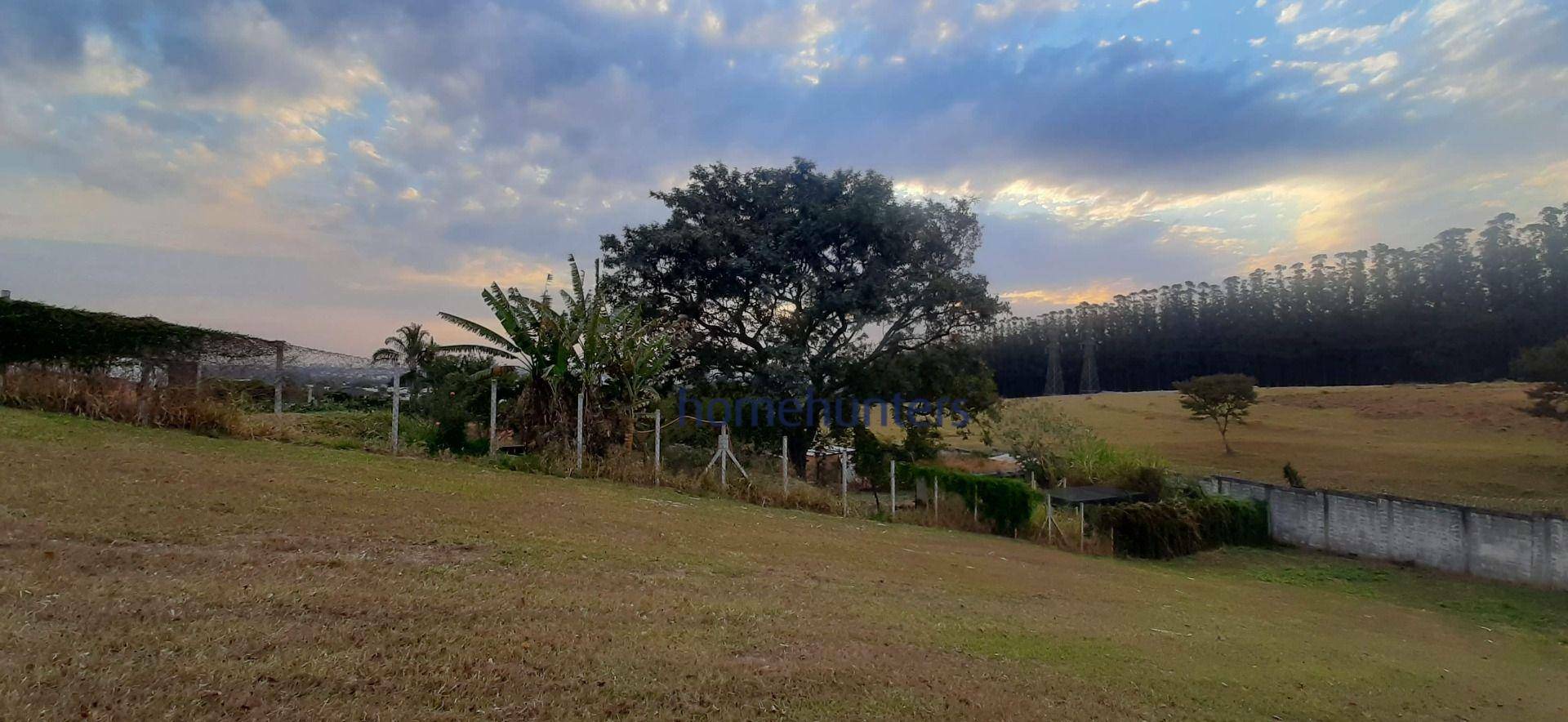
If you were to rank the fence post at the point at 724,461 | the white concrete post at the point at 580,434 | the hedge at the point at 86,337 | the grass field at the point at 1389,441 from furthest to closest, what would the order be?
the grass field at the point at 1389,441, the fence post at the point at 724,461, the white concrete post at the point at 580,434, the hedge at the point at 86,337

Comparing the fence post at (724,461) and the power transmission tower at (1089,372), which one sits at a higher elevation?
the power transmission tower at (1089,372)

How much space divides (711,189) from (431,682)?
67.6 feet

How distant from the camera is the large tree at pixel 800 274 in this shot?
21281 millimetres

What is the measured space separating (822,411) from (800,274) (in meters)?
4.06

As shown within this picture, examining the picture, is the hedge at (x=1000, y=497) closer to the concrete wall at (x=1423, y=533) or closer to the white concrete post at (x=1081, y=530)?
the white concrete post at (x=1081, y=530)

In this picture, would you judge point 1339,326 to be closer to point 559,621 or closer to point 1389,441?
point 1389,441

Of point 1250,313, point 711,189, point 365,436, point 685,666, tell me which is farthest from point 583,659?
point 1250,313

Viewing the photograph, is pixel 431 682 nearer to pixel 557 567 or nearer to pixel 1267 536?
pixel 557 567

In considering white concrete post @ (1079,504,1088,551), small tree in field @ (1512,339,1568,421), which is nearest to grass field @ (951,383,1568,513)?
small tree in field @ (1512,339,1568,421)

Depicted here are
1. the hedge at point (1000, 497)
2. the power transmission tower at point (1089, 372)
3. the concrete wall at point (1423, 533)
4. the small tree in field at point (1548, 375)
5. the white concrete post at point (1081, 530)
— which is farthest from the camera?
the power transmission tower at point (1089, 372)

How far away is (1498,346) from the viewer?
4650cm

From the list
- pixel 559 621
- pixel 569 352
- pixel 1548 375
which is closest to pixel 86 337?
pixel 569 352

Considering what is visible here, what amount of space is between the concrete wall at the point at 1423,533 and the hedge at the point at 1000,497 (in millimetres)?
6866

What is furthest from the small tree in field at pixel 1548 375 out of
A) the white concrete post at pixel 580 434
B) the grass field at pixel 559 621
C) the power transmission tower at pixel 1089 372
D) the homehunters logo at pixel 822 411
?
the power transmission tower at pixel 1089 372
